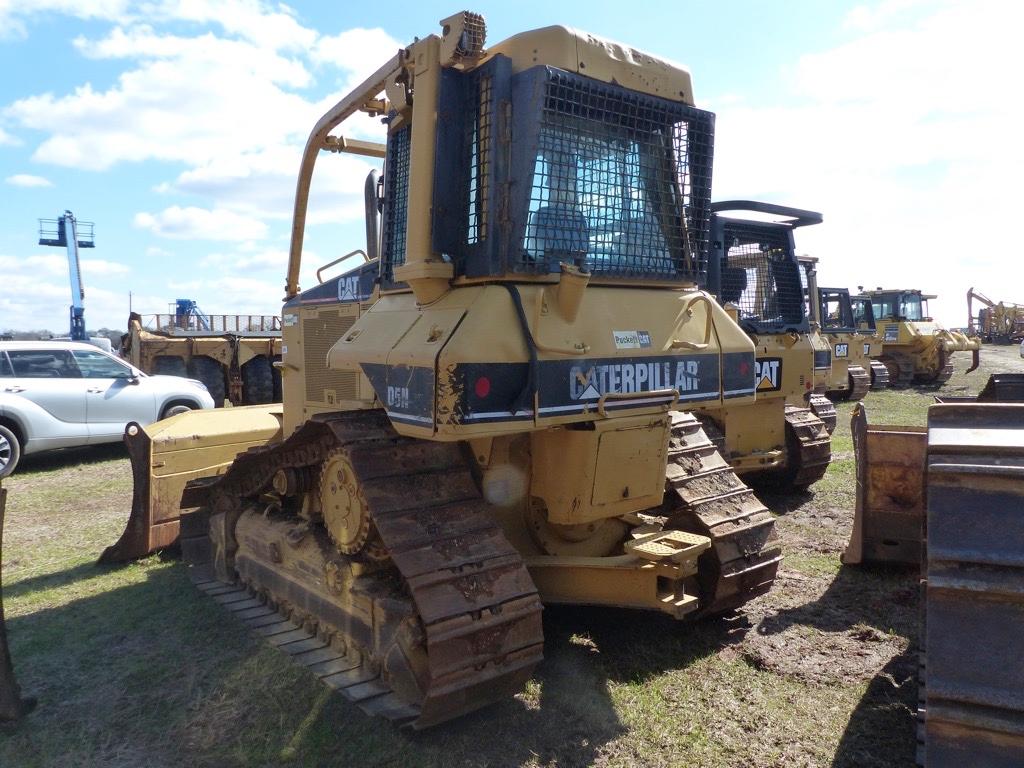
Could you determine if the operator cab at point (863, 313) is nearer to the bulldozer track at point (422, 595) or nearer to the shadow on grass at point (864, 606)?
the shadow on grass at point (864, 606)

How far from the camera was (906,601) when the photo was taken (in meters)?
4.95

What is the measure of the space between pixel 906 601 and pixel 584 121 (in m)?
3.68

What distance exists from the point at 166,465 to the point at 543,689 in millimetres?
3774

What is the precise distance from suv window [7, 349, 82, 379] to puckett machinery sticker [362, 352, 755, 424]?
914 cm

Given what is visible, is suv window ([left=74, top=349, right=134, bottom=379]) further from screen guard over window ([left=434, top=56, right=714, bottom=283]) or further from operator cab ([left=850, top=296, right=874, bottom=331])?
operator cab ([left=850, top=296, right=874, bottom=331])

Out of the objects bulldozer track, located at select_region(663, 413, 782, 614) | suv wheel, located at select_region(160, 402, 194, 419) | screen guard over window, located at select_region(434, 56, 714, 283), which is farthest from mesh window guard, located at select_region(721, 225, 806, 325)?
suv wheel, located at select_region(160, 402, 194, 419)

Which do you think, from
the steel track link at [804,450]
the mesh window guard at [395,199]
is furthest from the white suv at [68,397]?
the steel track link at [804,450]

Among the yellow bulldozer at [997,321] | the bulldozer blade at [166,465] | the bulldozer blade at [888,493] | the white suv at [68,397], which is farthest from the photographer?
the yellow bulldozer at [997,321]

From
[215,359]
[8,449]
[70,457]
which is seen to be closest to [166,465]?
[8,449]

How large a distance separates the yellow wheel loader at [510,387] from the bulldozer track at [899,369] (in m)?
20.1

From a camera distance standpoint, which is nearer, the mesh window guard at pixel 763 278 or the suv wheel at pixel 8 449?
the mesh window guard at pixel 763 278

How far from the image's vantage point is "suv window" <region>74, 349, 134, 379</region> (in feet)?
36.1

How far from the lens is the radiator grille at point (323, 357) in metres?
5.05

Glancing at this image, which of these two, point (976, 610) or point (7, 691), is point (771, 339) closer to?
point (976, 610)
